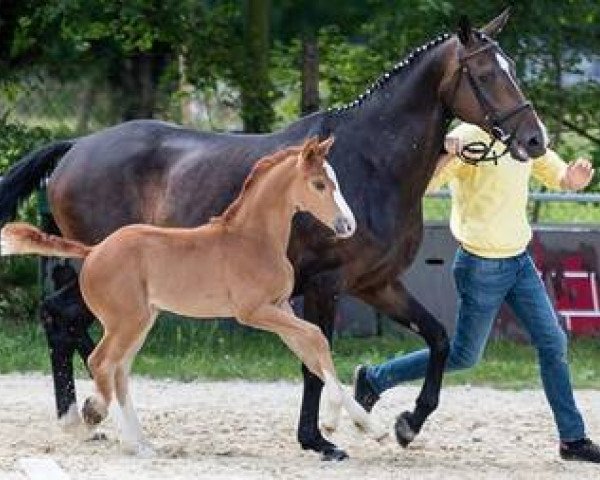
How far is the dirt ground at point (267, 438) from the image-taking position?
759 centimetres

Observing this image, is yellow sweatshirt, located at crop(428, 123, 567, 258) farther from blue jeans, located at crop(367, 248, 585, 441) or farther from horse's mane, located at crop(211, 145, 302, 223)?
horse's mane, located at crop(211, 145, 302, 223)

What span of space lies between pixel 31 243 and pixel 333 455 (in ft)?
5.28

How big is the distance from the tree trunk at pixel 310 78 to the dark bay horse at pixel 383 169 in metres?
5.58

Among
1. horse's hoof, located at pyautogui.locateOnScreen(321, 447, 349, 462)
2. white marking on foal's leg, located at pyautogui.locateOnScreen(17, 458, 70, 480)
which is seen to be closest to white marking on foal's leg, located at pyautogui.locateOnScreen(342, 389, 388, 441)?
horse's hoof, located at pyautogui.locateOnScreen(321, 447, 349, 462)

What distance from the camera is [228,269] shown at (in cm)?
760

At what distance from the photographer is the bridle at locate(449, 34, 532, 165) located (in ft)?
25.5

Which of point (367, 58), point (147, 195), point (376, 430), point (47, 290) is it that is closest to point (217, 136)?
point (147, 195)

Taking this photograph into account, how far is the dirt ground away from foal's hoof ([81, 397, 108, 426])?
14 cm

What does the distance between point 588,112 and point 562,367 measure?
6458 millimetres

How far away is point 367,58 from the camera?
14008 mm

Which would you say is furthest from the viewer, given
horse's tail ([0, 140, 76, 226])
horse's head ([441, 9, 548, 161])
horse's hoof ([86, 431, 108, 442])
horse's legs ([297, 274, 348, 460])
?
horse's tail ([0, 140, 76, 226])

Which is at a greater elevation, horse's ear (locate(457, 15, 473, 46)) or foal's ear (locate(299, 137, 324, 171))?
horse's ear (locate(457, 15, 473, 46))

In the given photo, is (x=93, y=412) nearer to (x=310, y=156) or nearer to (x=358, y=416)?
(x=358, y=416)

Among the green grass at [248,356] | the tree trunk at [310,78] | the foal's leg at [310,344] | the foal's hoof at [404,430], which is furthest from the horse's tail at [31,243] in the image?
the tree trunk at [310,78]
